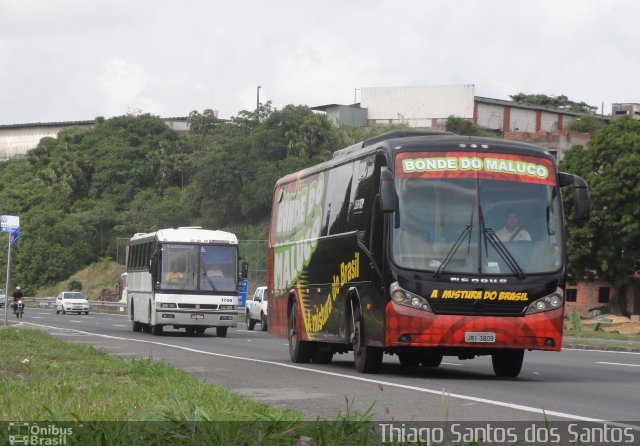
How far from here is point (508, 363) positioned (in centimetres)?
2023

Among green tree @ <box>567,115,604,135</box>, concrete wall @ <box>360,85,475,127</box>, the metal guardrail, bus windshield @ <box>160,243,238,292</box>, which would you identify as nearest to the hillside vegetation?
the metal guardrail

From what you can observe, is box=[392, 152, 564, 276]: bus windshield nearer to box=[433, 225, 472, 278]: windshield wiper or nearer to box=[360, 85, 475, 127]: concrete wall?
box=[433, 225, 472, 278]: windshield wiper

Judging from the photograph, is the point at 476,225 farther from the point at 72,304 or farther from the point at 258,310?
the point at 72,304

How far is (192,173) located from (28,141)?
36.5 meters

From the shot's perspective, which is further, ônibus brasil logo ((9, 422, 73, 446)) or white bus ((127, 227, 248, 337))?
white bus ((127, 227, 248, 337))

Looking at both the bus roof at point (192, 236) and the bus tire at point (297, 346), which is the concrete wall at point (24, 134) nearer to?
the bus roof at point (192, 236)

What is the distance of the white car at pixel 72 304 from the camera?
75750 mm

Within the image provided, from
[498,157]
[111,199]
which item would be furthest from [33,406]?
[111,199]

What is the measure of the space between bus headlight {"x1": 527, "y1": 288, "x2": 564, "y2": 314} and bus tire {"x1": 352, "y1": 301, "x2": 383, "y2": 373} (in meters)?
2.36

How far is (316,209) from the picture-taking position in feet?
76.7

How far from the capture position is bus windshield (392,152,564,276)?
18531mm

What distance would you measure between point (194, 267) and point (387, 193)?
22211 millimetres

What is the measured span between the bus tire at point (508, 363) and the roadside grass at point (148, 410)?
5.29m

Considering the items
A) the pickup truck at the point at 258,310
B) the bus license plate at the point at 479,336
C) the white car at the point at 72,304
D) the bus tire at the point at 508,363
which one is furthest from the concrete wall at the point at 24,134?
the bus license plate at the point at 479,336
